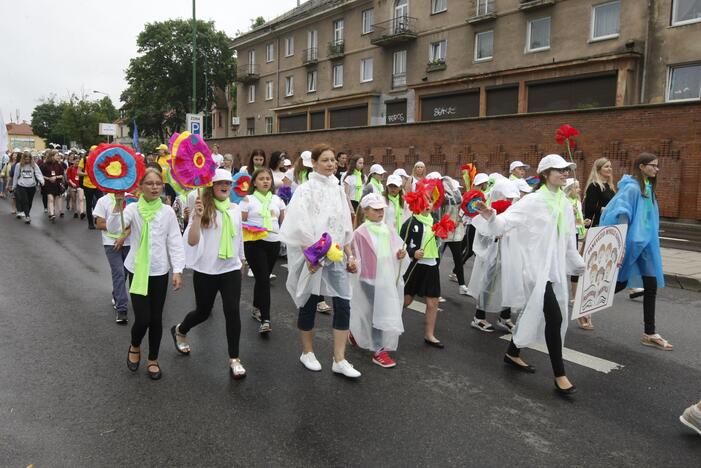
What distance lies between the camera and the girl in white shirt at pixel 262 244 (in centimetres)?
591

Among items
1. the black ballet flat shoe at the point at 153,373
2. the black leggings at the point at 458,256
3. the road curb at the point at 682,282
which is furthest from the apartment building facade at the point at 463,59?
the black ballet flat shoe at the point at 153,373

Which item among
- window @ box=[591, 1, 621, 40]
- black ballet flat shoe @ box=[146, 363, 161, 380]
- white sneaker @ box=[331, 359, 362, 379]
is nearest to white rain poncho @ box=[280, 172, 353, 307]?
white sneaker @ box=[331, 359, 362, 379]

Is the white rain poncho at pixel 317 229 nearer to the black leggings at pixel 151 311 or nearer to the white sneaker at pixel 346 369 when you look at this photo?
the white sneaker at pixel 346 369

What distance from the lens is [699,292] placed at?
27.8ft

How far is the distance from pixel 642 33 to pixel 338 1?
68.9 ft

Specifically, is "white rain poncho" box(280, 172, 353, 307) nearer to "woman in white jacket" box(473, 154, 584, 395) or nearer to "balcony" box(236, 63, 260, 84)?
"woman in white jacket" box(473, 154, 584, 395)

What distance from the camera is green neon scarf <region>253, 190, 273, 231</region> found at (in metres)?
6.06

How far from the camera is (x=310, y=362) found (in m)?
4.84

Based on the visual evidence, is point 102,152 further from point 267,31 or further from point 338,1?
point 267,31

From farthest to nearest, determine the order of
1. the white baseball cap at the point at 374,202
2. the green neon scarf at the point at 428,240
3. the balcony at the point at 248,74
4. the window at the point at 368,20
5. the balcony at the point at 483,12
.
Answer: the balcony at the point at 248,74, the window at the point at 368,20, the balcony at the point at 483,12, the green neon scarf at the point at 428,240, the white baseball cap at the point at 374,202

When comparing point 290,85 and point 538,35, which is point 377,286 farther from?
point 290,85

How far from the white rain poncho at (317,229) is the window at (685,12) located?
72.7 ft

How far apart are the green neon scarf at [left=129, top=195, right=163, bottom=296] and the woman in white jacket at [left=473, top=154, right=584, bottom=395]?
109 inches

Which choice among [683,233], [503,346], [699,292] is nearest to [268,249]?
[503,346]
